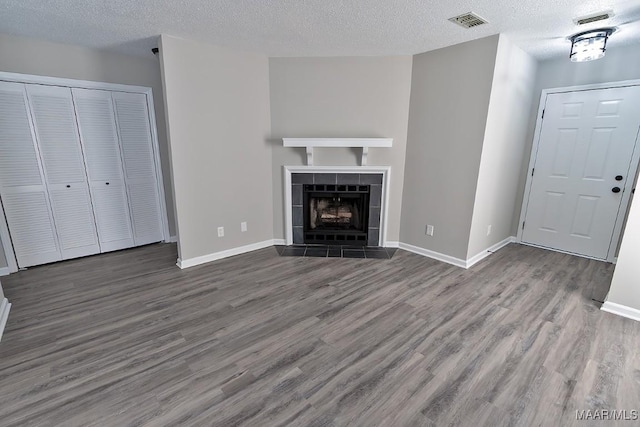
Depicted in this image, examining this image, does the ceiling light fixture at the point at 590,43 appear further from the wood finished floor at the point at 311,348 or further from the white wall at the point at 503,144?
the wood finished floor at the point at 311,348

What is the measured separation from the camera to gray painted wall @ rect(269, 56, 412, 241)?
11.8 feet

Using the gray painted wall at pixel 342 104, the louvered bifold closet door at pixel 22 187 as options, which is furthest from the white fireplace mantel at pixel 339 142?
the louvered bifold closet door at pixel 22 187

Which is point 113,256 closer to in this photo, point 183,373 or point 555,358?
point 183,373

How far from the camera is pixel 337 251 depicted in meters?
3.92

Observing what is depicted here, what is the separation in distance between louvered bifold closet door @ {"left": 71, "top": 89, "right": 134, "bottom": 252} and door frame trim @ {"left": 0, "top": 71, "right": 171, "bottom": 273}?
85 mm

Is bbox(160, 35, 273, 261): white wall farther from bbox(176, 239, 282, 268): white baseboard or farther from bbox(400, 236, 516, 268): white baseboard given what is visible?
bbox(400, 236, 516, 268): white baseboard

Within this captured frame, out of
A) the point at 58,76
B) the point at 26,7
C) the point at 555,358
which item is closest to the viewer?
the point at 555,358

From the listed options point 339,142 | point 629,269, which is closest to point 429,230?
point 339,142

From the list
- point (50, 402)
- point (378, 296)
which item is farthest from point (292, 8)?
point (50, 402)

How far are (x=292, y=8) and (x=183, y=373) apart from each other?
2717 millimetres

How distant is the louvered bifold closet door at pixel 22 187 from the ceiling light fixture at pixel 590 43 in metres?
5.53

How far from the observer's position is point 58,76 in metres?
3.21

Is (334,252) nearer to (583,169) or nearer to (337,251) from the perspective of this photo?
(337,251)

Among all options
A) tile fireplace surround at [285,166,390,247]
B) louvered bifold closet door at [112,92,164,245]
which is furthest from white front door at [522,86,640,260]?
louvered bifold closet door at [112,92,164,245]
